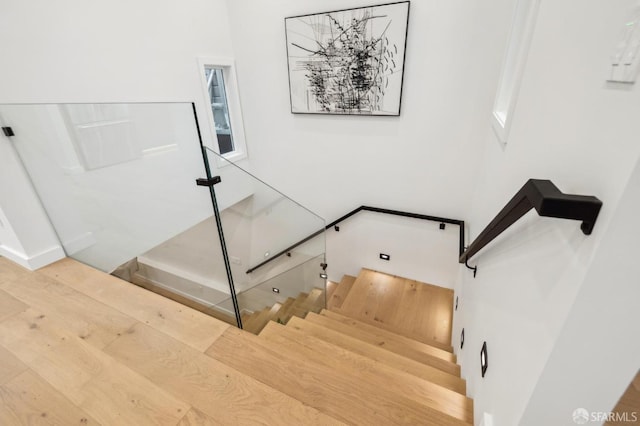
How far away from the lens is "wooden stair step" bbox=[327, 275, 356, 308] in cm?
340

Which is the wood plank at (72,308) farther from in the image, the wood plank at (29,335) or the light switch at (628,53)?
the light switch at (628,53)

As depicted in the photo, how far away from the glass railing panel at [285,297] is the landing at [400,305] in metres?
0.40

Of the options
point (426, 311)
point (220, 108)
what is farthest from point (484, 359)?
point (220, 108)

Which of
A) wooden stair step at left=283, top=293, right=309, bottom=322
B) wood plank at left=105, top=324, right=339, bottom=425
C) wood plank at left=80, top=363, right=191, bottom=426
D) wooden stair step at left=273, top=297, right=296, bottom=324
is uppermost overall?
wood plank at left=80, top=363, right=191, bottom=426

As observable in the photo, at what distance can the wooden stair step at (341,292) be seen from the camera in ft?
11.2

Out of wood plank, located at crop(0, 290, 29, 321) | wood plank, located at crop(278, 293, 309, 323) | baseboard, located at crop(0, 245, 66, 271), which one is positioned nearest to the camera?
wood plank, located at crop(0, 290, 29, 321)

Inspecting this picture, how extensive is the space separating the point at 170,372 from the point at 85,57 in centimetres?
237

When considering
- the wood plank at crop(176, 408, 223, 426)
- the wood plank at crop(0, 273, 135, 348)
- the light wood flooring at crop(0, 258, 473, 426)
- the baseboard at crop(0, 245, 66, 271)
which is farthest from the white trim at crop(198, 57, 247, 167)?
the wood plank at crop(176, 408, 223, 426)

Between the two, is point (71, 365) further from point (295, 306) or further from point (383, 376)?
point (295, 306)

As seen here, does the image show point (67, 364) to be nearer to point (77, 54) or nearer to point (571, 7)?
point (77, 54)

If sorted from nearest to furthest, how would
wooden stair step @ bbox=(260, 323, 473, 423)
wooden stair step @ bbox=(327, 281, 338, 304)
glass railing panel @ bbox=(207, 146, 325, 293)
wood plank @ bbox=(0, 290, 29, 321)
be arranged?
wooden stair step @ bbox=(260, 323, 473, 423)
wood plank @ bbox=(0, 290, 29, 321)
glass railing panel @ bbox=(207, 146, 325, 293)
wooden stair step @ bbox=(327, 281, 338, 304)

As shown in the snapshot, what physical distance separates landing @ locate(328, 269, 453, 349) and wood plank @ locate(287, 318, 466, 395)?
0.97 m

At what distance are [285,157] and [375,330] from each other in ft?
7.52

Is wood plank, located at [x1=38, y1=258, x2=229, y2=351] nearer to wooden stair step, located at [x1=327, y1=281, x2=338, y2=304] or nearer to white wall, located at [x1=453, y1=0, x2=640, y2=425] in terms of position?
white wall, located at [x1=453, y1=0, x2=640, y2=425]
